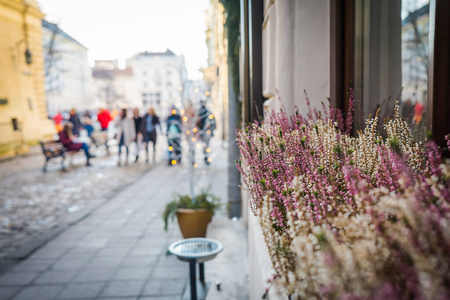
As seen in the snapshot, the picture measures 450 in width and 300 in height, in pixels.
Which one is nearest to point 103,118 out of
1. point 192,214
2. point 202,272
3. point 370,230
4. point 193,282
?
point 192,214

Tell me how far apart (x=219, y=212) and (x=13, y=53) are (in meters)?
17.8

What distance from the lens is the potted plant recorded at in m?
5.57

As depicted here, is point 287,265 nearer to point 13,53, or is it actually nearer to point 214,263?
point 214,263

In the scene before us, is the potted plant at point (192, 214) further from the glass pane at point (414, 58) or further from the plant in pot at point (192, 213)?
the glass pane at point (414, 58)

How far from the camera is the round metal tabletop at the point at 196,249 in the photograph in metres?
3.71

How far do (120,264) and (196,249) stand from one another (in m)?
1.52

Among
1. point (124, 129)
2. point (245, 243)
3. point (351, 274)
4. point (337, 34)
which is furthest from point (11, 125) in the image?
point (351, 274)

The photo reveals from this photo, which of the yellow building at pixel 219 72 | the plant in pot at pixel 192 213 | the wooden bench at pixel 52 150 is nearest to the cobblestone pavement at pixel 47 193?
the wooden bench at pixel 52 150

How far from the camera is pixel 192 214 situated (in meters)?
5.56

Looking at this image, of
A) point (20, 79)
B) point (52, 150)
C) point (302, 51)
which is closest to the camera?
point (302, 51)

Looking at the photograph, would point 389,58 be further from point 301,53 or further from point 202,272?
point 202,272

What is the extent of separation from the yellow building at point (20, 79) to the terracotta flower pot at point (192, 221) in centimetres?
1509

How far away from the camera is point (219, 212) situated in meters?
7.23

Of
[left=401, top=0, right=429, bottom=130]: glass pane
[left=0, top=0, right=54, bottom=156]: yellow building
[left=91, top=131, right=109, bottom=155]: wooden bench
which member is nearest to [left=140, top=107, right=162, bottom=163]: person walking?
[left=91, top=131, right=109, bottom=155]: wooden bench
